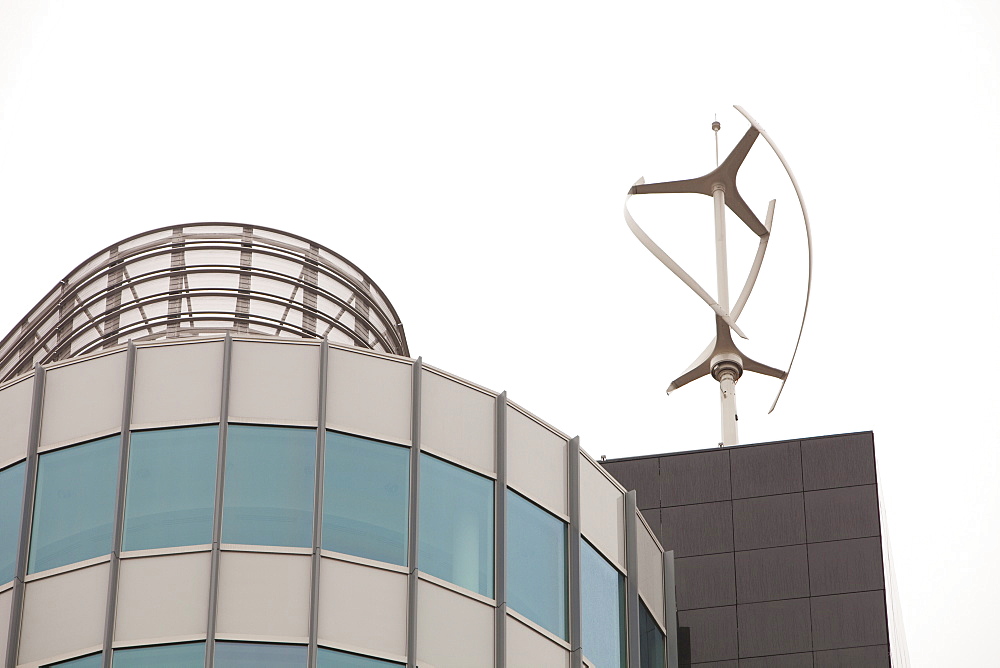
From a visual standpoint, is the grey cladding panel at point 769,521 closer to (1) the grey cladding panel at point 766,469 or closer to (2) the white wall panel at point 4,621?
(1) the grey cladding panel at point 766,469

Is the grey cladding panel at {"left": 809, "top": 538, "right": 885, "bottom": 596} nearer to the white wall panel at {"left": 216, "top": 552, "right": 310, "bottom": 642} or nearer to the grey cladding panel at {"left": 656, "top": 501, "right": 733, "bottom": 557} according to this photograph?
the grey cladding panel at {"left": 656, "top": 501, "right": 733, "bottom": 557}

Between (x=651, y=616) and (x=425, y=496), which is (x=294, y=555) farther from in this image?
A: (x=651, y=616)

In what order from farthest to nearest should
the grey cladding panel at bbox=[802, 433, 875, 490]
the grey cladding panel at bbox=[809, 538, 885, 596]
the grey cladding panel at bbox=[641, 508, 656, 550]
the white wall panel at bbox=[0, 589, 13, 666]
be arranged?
the grey cladding panel at bbox=[641, 508, 656, 550], the grey cladding panel at bbox=[802, 433, 875, 490], the grey cladding panel at bbox=[809, 538, 885, 596], the white wall panel at bbox=[0, 589, 13, 666]

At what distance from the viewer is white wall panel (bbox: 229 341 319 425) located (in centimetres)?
2564

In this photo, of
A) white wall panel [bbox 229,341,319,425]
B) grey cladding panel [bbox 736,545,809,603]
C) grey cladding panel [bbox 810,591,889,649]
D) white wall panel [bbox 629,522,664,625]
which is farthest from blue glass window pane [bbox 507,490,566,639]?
grey cladding panel [bbox 810,591,889,649]

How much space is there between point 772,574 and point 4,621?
613 inches

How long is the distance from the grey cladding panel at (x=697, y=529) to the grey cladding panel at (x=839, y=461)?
186 centimetres

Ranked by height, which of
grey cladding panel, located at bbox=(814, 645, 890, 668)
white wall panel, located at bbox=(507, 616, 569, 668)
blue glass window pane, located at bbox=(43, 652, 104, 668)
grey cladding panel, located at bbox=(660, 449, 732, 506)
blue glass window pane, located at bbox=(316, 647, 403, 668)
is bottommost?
blue glass window pane, located at bbox=(43, 652, 104, 668)

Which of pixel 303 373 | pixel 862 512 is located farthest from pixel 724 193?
pixel 303 373

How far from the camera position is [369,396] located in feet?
86.7

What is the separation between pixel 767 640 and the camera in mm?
32219

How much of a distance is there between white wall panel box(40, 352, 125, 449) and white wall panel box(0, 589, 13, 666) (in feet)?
8.11

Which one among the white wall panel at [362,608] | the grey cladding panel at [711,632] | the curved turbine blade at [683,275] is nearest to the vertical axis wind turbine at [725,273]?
the curved turbine blade at [683,275]

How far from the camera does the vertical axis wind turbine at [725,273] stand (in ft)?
135
